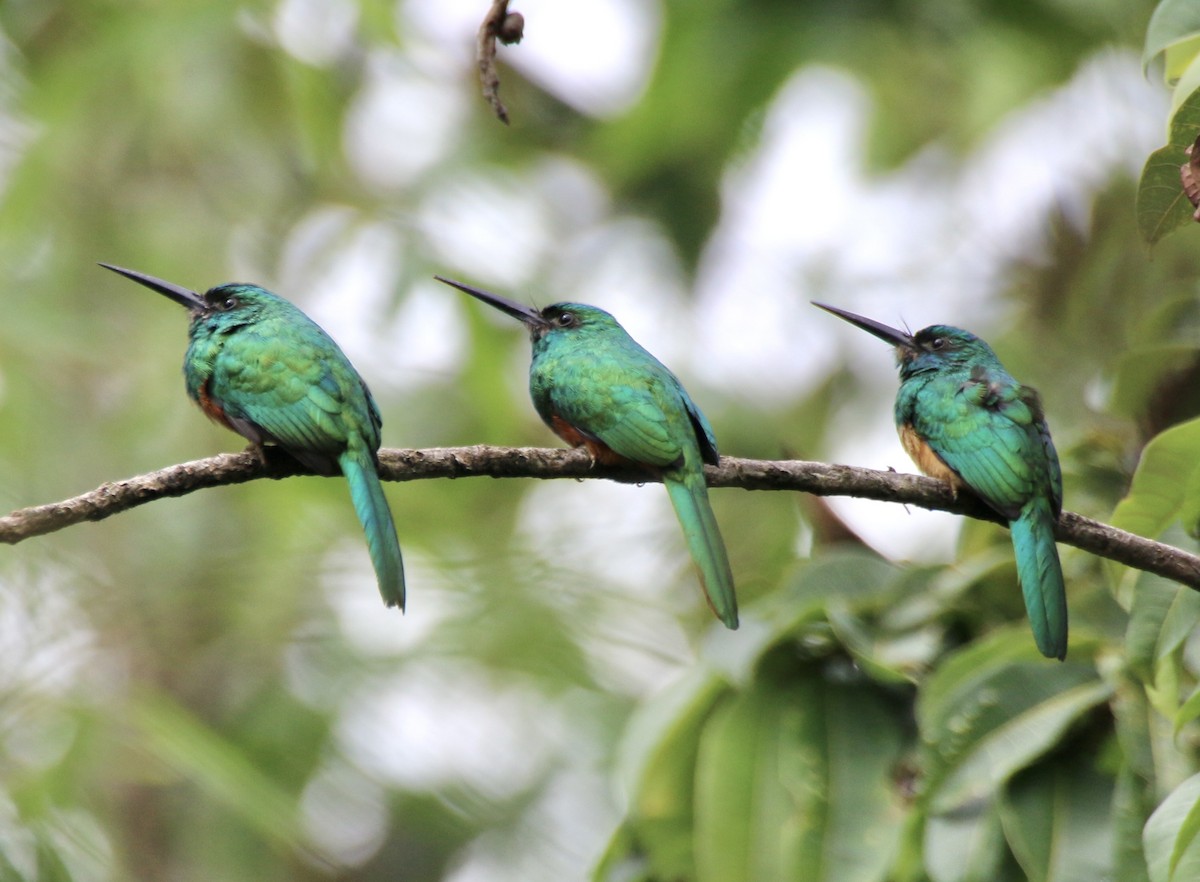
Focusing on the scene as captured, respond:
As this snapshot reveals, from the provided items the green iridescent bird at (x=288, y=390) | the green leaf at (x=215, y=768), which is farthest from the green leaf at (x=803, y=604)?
the green leaf at (x=215, y=768)

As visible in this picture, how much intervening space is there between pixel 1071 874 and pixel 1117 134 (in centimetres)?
486

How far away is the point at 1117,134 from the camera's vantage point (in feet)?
22.4

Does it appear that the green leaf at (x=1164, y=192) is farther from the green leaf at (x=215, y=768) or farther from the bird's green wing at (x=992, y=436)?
the green leaf at (x=215, y=768)

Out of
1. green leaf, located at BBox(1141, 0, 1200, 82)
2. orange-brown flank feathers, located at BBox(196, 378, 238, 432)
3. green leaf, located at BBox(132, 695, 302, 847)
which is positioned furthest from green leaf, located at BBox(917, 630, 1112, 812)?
green leaf, located at BBox(132, 695, 302, 847)

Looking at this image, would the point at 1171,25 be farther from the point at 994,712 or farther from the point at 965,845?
the point at 965,845

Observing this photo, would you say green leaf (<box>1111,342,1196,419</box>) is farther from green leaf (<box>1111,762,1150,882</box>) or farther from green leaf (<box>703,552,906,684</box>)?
green leaf (<box>1111,762,1150,882</box>)

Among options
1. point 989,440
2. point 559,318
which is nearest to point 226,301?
point 559,318

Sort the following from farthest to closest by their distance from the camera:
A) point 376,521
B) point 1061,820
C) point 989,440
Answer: point 989,440 < point 1061,820 < point 376,521

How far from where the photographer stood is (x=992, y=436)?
304 cm

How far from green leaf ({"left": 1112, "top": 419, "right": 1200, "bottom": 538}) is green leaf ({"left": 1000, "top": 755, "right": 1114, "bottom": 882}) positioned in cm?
51

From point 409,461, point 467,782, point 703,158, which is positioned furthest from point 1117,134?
point 409,461

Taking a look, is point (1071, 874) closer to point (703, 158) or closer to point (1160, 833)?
point (1160, 833)

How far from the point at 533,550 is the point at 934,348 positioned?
7.95ft

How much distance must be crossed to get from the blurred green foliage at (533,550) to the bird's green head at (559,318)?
29.8 inches
